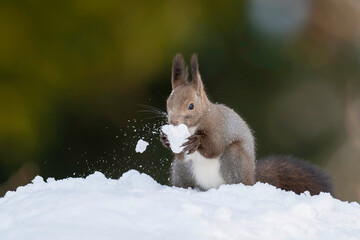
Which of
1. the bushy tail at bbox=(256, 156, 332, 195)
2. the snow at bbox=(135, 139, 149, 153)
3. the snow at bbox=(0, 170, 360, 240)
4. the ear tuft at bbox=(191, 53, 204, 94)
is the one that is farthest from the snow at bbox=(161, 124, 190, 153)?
the bushy tail at bbox=(256, 156, 332, 195)

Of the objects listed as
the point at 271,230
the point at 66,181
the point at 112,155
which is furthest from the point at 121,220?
the point at 112,155

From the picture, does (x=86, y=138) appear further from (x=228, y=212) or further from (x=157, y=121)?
(x=228, y=212)

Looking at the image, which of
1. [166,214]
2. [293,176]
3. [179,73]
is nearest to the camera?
[166,214]

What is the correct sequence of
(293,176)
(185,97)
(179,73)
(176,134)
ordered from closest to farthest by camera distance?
(176,134) < (185,97) < (179,73) < (293,176)

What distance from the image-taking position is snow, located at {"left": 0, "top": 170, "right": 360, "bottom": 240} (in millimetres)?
1802

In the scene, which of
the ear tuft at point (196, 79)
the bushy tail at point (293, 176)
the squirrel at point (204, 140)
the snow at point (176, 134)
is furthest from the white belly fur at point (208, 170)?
the bushy tail at point (293, 176)

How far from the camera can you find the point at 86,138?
4.34 m

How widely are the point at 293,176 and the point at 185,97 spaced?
0.89 meters

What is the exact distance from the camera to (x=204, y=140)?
2.79 metres

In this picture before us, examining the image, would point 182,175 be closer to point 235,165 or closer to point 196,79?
point 235,165

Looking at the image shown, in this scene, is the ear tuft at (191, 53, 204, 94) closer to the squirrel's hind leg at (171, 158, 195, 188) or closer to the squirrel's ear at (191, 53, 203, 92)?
the squirrel's ear at (191, 53, 203, 92)

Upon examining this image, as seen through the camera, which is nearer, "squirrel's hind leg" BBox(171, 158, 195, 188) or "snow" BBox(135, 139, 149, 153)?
"snow" BBox(135, 139, 149, 153)

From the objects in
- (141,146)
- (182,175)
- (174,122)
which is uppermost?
(174,122)

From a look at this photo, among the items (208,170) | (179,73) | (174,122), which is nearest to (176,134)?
(174,122)
